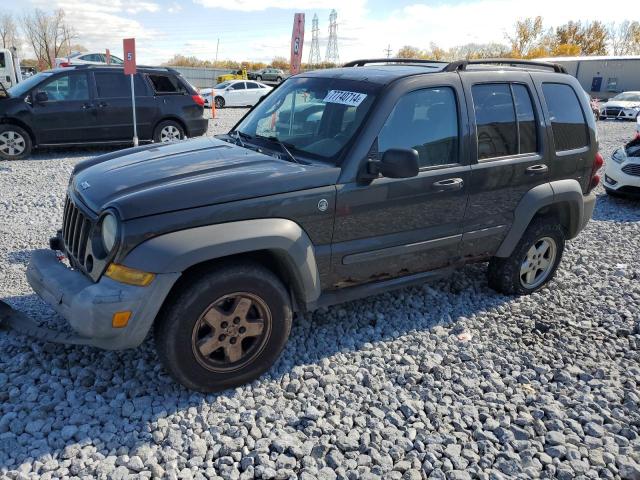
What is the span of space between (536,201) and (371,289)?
5.45ft

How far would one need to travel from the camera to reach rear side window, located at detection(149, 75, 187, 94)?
11.5 metres

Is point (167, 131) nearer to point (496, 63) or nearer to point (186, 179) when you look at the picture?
point (496, 63)

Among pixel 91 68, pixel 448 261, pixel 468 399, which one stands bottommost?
pixel 468 399

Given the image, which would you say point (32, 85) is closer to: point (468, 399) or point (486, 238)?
point (486, 238)

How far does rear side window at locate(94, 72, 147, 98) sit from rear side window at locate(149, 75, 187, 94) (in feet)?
1.11

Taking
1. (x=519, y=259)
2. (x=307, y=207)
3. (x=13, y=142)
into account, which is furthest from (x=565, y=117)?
(x=13, y=142)

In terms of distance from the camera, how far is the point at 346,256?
3.54 m

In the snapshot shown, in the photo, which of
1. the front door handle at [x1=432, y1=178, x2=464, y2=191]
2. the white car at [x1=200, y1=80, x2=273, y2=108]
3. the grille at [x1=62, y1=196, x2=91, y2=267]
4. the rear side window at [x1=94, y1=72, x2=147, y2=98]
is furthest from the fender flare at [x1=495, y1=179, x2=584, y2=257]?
the white car at [x1=200, y1=80, x2=273, y2=108]

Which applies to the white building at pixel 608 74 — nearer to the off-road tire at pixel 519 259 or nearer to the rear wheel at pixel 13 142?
the rear wheel at pixel 13 142

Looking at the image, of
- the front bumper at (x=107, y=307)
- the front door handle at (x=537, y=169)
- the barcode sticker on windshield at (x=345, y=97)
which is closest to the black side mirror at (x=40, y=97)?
the barcode sticker on windshield at (x=345, y=97)

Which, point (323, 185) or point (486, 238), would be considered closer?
point (323, 185)

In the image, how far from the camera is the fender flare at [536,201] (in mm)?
4336

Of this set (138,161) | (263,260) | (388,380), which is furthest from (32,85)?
(388,380)

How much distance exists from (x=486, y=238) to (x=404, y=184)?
1.07 meters
